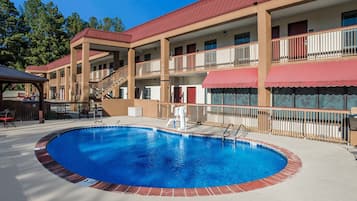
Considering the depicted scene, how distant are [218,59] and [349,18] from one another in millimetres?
7607

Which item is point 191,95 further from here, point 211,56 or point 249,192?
point 249,192

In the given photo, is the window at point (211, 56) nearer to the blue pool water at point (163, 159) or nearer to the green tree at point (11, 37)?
the blue pool water at point (163, 159)

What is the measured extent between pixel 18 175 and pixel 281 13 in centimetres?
1335

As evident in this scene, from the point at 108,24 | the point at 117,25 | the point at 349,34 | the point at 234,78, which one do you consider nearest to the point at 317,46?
the point at 349,34

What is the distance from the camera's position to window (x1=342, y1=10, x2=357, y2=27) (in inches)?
448

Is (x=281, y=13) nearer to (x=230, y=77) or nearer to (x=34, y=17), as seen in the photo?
(x=230, y=77)

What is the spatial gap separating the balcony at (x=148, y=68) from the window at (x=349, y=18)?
1288 centimetres

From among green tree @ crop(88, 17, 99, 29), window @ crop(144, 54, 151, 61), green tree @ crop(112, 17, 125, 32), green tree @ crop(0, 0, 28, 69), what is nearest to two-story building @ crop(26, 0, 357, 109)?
window @ crop(144, 54, 151, 61)

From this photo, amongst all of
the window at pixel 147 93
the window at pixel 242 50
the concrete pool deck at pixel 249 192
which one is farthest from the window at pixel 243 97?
the window at pixel 147 93

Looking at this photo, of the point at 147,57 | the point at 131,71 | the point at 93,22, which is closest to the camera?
the point at 131,71

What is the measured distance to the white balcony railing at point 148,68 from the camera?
69.2 ft

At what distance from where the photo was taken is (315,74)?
35.9 ft

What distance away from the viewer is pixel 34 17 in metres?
64.6

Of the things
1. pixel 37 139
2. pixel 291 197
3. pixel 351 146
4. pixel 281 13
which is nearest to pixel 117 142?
pixel 37 139
